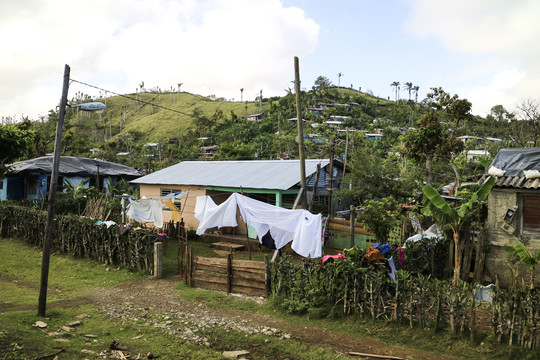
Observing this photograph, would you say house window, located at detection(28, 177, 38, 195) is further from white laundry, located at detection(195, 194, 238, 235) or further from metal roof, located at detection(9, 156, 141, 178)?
white laundry, located at detection(195, 194, 238, 235)

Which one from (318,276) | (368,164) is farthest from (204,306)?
(368,164)

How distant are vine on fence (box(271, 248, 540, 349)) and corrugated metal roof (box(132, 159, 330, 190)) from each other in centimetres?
767

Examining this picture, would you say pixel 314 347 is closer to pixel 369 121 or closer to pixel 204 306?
pixel 204 306

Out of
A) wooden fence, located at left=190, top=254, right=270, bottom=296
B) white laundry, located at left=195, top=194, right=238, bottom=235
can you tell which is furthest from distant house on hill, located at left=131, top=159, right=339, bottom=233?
wooden fence, located at left=190, top=254, right=270, bottom=296

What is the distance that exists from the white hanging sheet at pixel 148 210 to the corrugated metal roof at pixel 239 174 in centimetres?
314

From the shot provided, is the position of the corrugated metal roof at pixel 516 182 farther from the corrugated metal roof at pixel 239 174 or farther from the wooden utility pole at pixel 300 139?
the corrugated metal roof at pixel 239 174

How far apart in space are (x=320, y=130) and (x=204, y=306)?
54.9m

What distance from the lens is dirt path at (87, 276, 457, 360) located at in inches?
324

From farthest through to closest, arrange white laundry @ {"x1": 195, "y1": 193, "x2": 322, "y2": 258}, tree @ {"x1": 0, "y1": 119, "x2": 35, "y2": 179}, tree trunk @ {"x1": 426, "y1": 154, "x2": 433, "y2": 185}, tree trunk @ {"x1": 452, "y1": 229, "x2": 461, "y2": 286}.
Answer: tree trunk @ {"x1": 426, "y1": 154, "x2": 433, "y2": 185} < tree @ {"x1": 0, "y1": 119, "x2": 35, "y2": 179} < white laundry @ {"x1": 195, "y1": 193, "x2": 322, "y2": 258} < tree trunk @ {"x1": 452, "y1": 229, "x2": 461, "y2": 286}

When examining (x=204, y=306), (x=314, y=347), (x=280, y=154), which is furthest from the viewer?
(x=280, y=154)

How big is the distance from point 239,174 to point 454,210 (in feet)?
40.7

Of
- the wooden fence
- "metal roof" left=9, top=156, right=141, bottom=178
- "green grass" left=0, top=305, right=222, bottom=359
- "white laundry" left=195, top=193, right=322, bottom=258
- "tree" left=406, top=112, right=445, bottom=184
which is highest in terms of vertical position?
"tree" left=406, top=112, right=445, bottom=184

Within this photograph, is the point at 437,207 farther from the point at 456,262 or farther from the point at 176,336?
the point at 176,336

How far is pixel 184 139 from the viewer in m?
76.2
